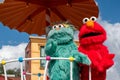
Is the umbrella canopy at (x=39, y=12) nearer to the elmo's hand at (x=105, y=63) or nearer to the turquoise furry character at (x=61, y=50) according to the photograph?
the turquoise furry character at (x=61, y=50)

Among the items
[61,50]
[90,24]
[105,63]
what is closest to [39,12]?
[61,50]

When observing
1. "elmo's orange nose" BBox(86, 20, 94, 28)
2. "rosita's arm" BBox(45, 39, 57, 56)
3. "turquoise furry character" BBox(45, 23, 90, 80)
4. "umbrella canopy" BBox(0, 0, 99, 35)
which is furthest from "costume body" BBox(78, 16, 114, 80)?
"umbrella canopy" BBox(0, 0, 99, 35)

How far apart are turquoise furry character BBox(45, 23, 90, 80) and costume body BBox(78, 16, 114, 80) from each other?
0.13 metres

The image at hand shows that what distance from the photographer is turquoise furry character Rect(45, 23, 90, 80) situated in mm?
4672

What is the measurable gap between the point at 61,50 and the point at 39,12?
1.36 metres

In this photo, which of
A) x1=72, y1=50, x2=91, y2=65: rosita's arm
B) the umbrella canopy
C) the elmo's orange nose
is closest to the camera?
x1=72, y1=50, x2=91, y2=65: rosita's arm

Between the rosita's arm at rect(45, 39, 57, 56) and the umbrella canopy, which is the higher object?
the umbrella canopy

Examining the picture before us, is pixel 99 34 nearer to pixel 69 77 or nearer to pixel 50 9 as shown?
pixel 69 77

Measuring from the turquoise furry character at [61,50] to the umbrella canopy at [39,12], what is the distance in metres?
0.79

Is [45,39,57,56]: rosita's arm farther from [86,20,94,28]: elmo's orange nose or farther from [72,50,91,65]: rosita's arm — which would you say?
[86,20,94,28]: elmo's orange nose

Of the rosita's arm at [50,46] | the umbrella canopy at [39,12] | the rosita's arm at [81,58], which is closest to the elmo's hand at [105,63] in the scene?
the rosita's arm at [81,58]

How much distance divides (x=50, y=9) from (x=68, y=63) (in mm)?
1410

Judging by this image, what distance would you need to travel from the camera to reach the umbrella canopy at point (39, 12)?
5688 mm

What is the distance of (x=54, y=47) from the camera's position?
187 inches
